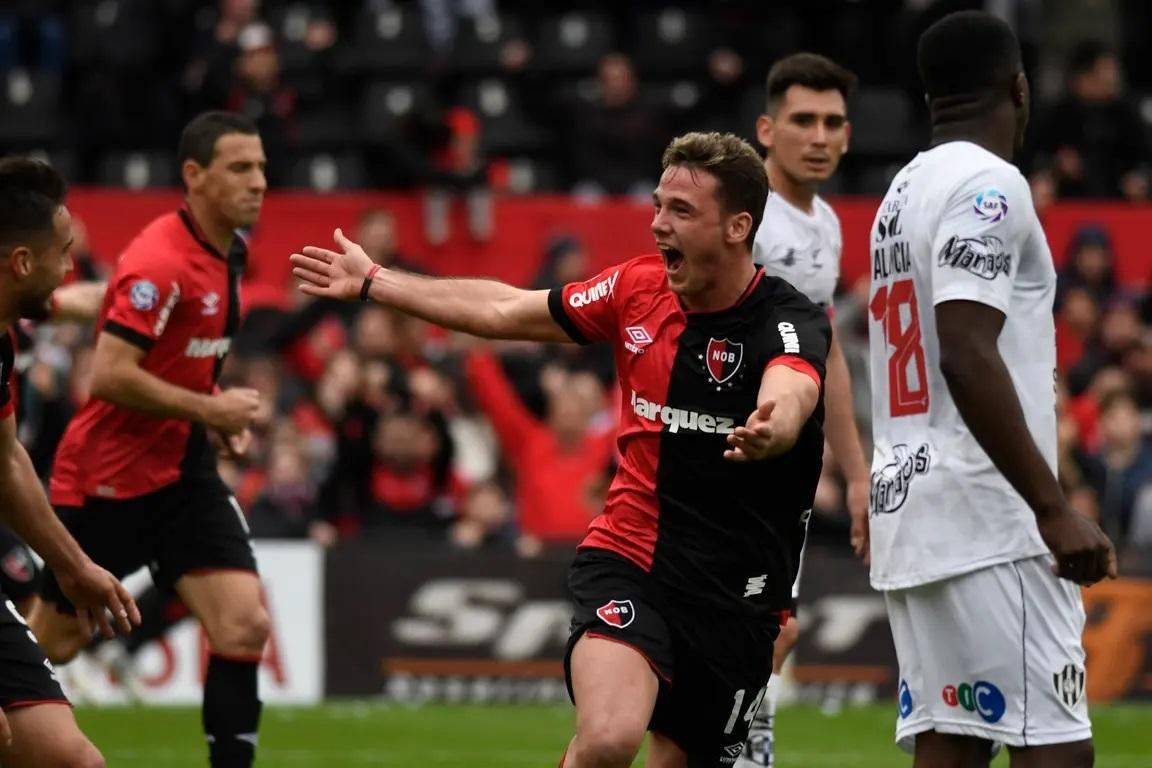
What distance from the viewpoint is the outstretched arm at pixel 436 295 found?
21.0ft

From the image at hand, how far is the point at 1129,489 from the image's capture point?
15.1 meters

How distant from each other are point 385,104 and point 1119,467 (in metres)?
7.36

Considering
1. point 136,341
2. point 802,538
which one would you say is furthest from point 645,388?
point 136,341

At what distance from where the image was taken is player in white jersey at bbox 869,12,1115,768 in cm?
558

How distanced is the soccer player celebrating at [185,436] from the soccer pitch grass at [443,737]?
2.16 metres

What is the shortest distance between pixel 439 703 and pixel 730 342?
7832 millimetres

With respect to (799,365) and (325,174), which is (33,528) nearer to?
(799,365)

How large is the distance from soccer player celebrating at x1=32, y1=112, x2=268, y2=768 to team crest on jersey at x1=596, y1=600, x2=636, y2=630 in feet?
8.15

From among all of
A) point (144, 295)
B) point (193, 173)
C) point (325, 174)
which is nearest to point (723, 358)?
point (144, 295)

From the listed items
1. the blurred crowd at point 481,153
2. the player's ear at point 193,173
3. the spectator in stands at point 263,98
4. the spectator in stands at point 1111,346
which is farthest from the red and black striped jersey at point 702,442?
the spectator in stands at point 263,98

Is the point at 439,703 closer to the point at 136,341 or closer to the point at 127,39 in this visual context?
the point at 136,341

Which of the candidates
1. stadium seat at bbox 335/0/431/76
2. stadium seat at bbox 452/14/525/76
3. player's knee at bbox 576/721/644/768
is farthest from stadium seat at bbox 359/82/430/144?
player's knee at bbox 576/721/644/768

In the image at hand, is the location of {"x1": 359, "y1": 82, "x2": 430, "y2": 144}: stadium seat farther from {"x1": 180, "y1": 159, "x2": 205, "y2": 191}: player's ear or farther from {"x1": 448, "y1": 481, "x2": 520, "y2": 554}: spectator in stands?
{"x1": 180, "y1": 159, "x2": 205, "y2": 191}: player's ear

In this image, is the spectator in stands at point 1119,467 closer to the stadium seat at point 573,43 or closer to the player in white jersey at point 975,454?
the stadium seat at point 573,43
